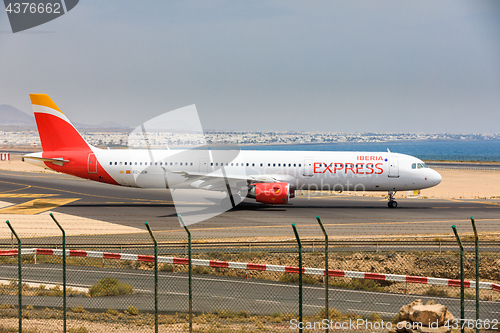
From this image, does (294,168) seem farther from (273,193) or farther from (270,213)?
(270,213)

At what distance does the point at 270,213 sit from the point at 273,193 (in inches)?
68.8

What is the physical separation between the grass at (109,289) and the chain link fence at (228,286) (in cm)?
4

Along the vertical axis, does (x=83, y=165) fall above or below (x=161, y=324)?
above

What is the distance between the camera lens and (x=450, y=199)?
142 ft

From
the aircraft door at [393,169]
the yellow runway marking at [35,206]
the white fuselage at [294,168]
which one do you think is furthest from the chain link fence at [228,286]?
the aircraft door at [393,169]

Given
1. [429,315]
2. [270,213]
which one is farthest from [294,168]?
[429,315]

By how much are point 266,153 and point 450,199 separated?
1943cm

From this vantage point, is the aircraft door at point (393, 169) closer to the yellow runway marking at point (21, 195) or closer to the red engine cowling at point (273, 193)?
the red engine cowling at point (273, 193)

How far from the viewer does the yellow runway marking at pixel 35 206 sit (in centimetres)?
3419

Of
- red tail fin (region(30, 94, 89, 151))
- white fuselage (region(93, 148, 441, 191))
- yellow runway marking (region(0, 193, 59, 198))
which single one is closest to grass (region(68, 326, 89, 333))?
white fuselage (region(93, 148, 441, 191))

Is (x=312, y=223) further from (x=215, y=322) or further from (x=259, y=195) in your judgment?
(x=215, y=322)

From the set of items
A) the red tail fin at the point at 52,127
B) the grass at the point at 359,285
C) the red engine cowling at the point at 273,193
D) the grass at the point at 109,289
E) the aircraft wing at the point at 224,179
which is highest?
the red tail fin at the point at 52,127

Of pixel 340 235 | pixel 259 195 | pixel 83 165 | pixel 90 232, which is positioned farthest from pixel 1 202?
pixel 340 235

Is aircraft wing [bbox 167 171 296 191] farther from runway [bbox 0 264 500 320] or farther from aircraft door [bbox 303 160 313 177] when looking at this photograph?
runway [bbox 0 264 500 320]
